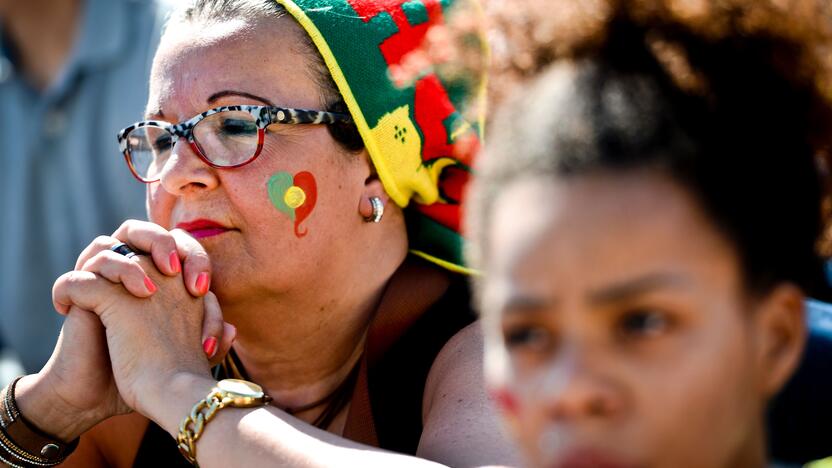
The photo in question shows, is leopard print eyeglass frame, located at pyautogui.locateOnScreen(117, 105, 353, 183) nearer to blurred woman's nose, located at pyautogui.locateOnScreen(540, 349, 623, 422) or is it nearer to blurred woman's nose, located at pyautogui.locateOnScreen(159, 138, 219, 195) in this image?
blurred woman's nose, located at pyautogui.locateOnScreen(159, 138, 219, 195)

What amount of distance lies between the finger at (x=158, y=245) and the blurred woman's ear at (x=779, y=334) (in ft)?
4.82

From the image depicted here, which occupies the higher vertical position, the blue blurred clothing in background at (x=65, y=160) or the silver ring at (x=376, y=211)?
the silver ring at (x=376, y=211)

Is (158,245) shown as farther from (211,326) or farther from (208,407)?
(208,407)

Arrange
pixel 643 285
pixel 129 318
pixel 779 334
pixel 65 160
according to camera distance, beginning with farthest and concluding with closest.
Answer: pixel 65 160 → pixel 129 318 → pixel 779 334 → pixel 643 285

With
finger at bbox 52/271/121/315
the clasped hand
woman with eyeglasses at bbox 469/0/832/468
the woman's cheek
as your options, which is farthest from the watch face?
woman with eyeglasses at bbox 469/0/832/468

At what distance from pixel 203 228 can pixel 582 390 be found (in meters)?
1.50

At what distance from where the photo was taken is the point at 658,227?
1.36 meters

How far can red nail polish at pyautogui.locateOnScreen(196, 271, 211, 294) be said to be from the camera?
2555 millimetres

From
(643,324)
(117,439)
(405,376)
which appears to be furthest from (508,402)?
(117,439)

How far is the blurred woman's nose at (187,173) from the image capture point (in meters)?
2.63

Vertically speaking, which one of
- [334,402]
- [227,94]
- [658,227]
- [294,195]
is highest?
[658,227]

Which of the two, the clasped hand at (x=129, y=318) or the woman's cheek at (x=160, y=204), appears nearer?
the clasped hand at (x=129, y=318)

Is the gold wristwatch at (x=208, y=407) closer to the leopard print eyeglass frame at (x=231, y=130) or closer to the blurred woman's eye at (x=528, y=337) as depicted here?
the leopard print eyeglass frame at (x=231, y=130)

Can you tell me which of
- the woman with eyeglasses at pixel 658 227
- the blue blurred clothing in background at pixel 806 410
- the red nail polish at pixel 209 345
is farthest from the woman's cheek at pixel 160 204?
the blue blurred clothing in background at pixel 806 410
